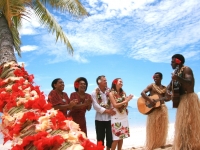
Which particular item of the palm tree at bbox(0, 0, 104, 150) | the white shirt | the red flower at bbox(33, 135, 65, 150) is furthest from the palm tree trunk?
the red flower at bbox(33, 135, 65, 150)

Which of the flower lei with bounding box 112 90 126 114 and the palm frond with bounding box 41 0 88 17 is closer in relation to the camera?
the flower lei with bounding box 112 90 126 114

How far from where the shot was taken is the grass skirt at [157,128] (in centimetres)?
718

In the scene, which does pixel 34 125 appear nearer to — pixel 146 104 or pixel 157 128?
pixel 157 128

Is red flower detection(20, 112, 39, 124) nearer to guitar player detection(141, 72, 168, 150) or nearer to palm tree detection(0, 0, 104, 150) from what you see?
palm tree detection(0, 0, 104, 150)

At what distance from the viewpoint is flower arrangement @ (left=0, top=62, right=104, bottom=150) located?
9.31 feet

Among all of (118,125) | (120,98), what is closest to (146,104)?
(120,98)

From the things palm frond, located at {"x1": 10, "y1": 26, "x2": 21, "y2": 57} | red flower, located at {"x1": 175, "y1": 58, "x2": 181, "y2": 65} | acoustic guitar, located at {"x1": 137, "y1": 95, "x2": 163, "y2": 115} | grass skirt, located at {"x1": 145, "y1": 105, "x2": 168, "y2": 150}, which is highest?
palm frond, located at {"x1": 10, "y1": 26, "x2": 21, "y2": 57}

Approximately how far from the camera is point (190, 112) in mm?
5625

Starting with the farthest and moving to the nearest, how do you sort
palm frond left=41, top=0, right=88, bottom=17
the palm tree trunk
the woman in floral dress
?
palm frond left=41, top=0, right=88, bottom=17 < the palm tree trunk < the woman in floral dress

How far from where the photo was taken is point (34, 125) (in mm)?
3396

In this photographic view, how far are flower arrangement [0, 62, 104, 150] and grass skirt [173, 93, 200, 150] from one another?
2.78 meters

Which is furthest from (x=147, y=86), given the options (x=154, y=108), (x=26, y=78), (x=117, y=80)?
(x=26, y=78)

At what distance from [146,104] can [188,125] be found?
1.96 m

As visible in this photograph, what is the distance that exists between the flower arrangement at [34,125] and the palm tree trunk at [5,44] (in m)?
2.01
